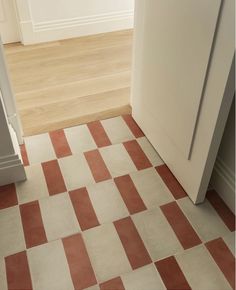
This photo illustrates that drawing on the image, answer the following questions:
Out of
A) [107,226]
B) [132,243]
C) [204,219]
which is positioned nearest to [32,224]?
[107,226]

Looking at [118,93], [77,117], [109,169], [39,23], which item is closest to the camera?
[109,169]

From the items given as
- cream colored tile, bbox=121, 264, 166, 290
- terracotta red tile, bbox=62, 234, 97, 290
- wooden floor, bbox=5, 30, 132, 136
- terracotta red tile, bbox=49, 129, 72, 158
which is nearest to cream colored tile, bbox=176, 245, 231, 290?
cream colored tile, bbox=121, 264, 166, 290

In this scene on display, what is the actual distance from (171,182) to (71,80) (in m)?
1.19

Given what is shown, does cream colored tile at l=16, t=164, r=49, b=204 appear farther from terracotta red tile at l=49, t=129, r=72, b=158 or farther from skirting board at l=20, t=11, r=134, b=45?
skirting board at l=20, t=11, r=134, b=45

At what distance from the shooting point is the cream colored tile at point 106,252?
4.03 ft

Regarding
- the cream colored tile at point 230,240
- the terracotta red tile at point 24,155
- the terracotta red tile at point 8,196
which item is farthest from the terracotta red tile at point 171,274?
the terracotta red tile at point 24,155

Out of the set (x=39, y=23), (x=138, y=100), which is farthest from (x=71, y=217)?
(x=39, y=23)

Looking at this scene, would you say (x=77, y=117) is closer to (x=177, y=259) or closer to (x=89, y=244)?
(x=89, y=244)

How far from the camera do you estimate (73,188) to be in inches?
61.0

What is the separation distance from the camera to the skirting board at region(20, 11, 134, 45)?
9.01 ft

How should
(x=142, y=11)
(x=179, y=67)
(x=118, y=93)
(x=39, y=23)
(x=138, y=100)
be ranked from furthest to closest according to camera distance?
(x=39, y=23) → (x=118, y=93) → (x=138, y=100) → (x=142, y=11) → (x=179, y=67)

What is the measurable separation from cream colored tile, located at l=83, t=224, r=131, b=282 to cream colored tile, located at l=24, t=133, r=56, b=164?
0.54 m

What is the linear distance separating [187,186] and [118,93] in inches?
38.4

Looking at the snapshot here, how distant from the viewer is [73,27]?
9.42 ft
